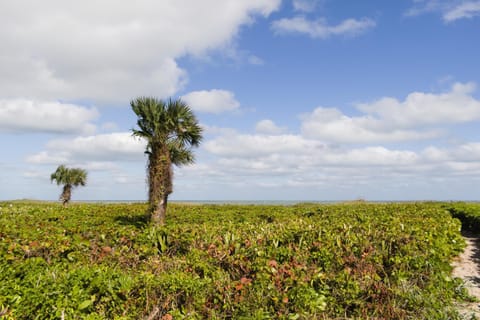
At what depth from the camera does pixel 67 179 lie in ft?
115

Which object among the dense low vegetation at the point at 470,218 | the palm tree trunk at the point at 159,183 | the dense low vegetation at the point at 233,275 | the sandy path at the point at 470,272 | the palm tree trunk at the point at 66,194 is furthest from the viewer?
the palm tree trunk at the point at 66,194

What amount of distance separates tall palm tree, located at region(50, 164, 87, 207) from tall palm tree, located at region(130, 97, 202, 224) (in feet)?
77.6

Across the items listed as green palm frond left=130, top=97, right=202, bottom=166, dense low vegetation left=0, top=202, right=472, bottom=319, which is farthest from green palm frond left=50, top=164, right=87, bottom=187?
dense low vegetation left=0, top=202, right=472, bottom=319

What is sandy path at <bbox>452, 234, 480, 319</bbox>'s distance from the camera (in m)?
6.12

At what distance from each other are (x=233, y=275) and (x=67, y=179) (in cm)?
3348

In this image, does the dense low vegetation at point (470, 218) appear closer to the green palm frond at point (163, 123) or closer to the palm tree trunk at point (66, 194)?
the green palm frond at point (163, 123)

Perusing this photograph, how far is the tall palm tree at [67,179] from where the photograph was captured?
34844mm

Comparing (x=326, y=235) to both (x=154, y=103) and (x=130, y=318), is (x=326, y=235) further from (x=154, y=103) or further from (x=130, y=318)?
(x=154, y=103)

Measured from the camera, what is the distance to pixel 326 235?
7039mm

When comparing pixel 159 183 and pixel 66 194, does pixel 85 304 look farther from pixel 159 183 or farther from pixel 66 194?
pixel 66 194

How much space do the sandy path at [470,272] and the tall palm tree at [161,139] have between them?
32.8 ft

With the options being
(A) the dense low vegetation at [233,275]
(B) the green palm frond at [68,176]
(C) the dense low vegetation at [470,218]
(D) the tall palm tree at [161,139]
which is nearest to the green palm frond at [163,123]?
(D) the tall palm tree at [161,139]

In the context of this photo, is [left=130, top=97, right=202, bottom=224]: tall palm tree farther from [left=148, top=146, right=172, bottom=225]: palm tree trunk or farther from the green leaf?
the green leaf

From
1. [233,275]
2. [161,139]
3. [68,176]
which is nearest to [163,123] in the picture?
[161,139]
